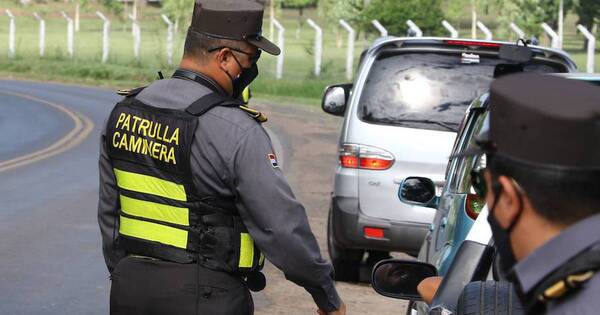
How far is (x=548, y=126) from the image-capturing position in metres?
2.04

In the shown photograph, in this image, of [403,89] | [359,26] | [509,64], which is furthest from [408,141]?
[359,26]

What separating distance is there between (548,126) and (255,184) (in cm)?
204

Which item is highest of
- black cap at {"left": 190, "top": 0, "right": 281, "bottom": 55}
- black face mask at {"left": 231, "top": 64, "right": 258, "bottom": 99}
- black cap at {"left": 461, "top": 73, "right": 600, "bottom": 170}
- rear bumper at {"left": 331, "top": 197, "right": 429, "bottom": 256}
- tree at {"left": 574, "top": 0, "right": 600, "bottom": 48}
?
black cap at {"left": 461, "top": 73, "right": 600, "bottom": 170}

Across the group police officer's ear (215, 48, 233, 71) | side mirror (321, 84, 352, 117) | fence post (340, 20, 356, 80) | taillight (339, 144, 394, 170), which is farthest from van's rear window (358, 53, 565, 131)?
fence post (340, 20, 356, 80)

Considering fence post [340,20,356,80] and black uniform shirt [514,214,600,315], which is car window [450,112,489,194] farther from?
fence post [340,20,356,80]

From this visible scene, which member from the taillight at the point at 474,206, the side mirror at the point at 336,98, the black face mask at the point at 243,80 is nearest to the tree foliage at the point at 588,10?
the side mirror at the point at 336,98

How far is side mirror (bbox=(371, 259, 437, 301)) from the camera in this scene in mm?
3977

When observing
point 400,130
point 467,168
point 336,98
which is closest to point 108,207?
point 467,168

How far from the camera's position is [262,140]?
4.06 meters

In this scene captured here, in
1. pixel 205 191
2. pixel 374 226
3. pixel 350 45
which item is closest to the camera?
pixel 205 191

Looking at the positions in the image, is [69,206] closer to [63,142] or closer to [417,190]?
[63,142]

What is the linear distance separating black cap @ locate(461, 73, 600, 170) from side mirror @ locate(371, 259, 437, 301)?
1863 millimetres

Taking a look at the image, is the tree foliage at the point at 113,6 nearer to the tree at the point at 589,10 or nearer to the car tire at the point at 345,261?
the tree at the point at 589,10

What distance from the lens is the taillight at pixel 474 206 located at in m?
4.58
